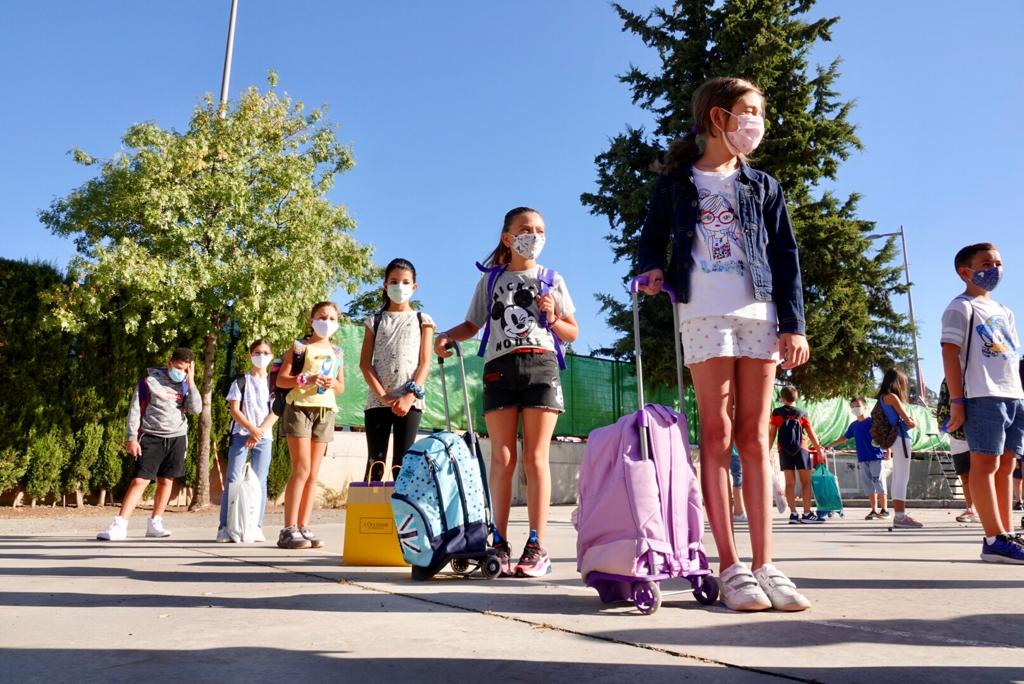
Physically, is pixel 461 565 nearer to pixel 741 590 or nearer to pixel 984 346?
pixel 741 590

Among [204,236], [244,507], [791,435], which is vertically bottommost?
[244,507]

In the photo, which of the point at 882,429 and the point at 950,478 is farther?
the point at 950,478

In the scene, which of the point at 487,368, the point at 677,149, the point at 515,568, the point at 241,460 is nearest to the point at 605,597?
the point at 515,568

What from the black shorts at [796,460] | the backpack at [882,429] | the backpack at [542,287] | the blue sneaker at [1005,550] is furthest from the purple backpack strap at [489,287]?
the black shorts at [796,460]

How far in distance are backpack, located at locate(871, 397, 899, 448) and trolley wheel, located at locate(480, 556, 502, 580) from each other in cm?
729

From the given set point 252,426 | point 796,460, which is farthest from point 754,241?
point 796,460

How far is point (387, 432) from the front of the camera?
5.57 meters

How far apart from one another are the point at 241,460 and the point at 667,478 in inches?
222

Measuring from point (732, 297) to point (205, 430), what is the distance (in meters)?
12.0

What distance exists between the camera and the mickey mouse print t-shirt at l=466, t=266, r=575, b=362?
445 cm

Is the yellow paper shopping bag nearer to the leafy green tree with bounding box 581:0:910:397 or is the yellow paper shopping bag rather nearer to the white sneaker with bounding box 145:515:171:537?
the white sneaker with bounding box 145:515:171:537

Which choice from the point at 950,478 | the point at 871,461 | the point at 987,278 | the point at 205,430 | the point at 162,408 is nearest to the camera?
the point at 987,278

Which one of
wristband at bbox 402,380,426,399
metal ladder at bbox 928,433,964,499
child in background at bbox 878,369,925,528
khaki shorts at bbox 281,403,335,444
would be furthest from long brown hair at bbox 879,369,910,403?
metal ladder at bbox 928,433,964,499

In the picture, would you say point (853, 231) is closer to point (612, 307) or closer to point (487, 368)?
point (612, 307)
